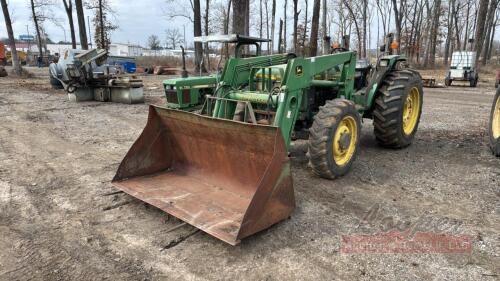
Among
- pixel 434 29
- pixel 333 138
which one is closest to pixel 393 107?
pixel 333 138

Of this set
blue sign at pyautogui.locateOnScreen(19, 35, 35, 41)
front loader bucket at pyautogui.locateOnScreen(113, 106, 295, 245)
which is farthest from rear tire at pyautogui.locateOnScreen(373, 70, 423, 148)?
blue sign at pyautogui.locateOnScreen(19, 35, 35, 41)

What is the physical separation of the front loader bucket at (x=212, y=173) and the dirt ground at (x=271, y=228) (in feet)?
0.55

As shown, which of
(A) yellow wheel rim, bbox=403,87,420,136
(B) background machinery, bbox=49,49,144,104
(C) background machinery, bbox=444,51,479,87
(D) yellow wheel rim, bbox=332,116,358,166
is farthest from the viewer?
(C) background machinery, bbox=444,51,479,87

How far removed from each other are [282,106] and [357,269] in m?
2.19

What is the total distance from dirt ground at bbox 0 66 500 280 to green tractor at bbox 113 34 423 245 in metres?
0.22

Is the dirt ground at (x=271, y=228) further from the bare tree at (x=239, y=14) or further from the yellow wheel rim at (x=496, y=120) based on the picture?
the bare tree at (x=239, y=14)

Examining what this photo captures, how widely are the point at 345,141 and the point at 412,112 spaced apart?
2696 millimetres

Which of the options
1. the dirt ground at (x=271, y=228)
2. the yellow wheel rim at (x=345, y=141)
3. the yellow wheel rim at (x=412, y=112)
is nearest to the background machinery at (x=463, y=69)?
the dirt ground at (x=271, y=228)

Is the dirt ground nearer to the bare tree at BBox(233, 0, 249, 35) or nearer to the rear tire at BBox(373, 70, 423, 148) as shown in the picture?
the rear tire at BBox(373, 70, 423, 148)

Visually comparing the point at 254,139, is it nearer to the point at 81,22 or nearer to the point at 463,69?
the point at 81,22

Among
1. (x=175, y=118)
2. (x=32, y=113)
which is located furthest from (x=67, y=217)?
(x=32, y=113)

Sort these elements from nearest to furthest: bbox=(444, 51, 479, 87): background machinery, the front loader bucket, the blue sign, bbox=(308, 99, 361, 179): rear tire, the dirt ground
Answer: the dirt ground < the front loader bucket < bbox=(308, 99, 361, 179): rear tire < bbox=(444, 51, 479, 87): background machinery < the blue sign

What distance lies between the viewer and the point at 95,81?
12977 millimetres

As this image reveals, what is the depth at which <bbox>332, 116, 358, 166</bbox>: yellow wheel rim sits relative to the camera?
4.93m
